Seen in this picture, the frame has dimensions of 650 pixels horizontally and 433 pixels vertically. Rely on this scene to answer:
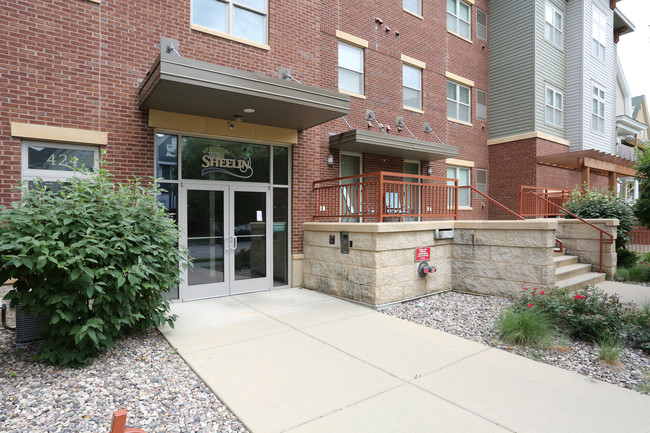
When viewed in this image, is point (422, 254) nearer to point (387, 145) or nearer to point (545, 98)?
point (387, 145)

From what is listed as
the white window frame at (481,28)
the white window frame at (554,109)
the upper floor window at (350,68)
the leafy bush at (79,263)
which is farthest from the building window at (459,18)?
the leafy bush at (79,263)

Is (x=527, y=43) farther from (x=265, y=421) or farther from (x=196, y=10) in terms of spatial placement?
Answer: (x=265, y=421)

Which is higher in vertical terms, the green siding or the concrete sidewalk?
the green siding

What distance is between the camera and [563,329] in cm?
543

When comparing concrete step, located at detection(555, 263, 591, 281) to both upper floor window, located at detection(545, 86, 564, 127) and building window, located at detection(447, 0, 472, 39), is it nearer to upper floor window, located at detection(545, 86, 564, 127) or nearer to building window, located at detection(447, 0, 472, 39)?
upper floor window, located at detection(545, 86, 564, 127)

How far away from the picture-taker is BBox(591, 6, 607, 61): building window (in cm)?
1744

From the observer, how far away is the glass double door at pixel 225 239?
7348 millimetres

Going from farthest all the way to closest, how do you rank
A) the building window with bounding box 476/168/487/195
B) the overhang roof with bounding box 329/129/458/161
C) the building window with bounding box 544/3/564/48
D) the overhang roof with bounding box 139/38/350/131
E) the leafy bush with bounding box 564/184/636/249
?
the building window with bounding box 544/3/564/48 < the building window with bounding box 476/168/487/195 < the leafy bush with bounding box 564/184/636/249 < the overhang roof with bounding box 329/129/458/161 < the overhang roof with bounding box 139/38/350/131

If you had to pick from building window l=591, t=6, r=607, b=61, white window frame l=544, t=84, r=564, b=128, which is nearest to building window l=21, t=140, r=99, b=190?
white window frame l=544, t=84, r=564, b=128

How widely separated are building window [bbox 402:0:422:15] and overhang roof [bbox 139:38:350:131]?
22.3 ft

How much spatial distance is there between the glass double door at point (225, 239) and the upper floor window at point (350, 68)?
4.44m

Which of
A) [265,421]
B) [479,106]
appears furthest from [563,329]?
[479,106]

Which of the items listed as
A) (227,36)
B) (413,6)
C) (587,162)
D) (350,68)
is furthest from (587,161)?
(227,36)

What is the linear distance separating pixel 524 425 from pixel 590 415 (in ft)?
2.22
